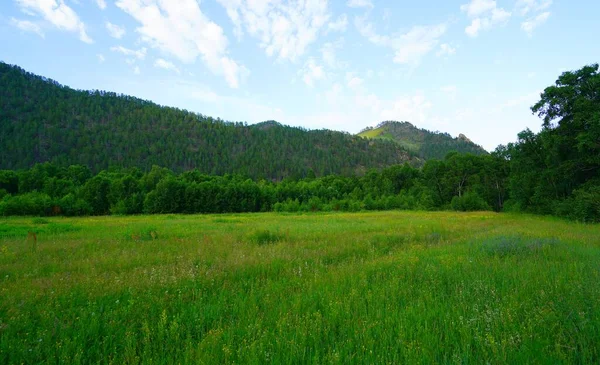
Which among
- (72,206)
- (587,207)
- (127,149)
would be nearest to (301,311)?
(587,207)

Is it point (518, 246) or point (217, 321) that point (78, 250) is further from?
point (518, 246)

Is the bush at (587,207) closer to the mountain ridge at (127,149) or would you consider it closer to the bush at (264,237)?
the bush at (264,237)

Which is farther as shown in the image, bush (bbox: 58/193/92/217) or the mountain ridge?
the mountain ridge

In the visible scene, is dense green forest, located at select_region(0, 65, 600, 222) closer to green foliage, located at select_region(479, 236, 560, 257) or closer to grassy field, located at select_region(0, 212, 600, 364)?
green foliage, located at select_region(479, 236, 560, 257)

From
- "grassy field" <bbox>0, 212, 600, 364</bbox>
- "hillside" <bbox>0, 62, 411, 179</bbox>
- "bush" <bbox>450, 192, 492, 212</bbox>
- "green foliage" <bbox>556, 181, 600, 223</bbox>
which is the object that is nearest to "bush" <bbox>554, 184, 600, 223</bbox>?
"green foliage" <bbox>556, 181, 600, 223</bbox>

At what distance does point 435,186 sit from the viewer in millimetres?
77375

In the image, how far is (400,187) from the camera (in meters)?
91.1

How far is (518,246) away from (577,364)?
7.82m

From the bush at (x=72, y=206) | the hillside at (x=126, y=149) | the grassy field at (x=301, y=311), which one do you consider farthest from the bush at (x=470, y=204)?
the hillside at (x=126, y=149)

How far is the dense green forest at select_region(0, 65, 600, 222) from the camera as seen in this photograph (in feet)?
87.1

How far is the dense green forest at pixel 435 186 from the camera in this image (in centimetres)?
2656

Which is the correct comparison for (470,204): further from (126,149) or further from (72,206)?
(126,149)

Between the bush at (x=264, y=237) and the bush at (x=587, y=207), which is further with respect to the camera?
the bush at (x=587, y=207)

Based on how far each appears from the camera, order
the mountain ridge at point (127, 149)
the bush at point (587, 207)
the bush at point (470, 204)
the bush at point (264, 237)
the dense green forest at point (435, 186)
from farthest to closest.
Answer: the mountain ridge at point (127, 149), the bush at point (470, 204), the dense green forest at point (435, 186), the bush at point (587, 207), the bush at point (264, 237)
